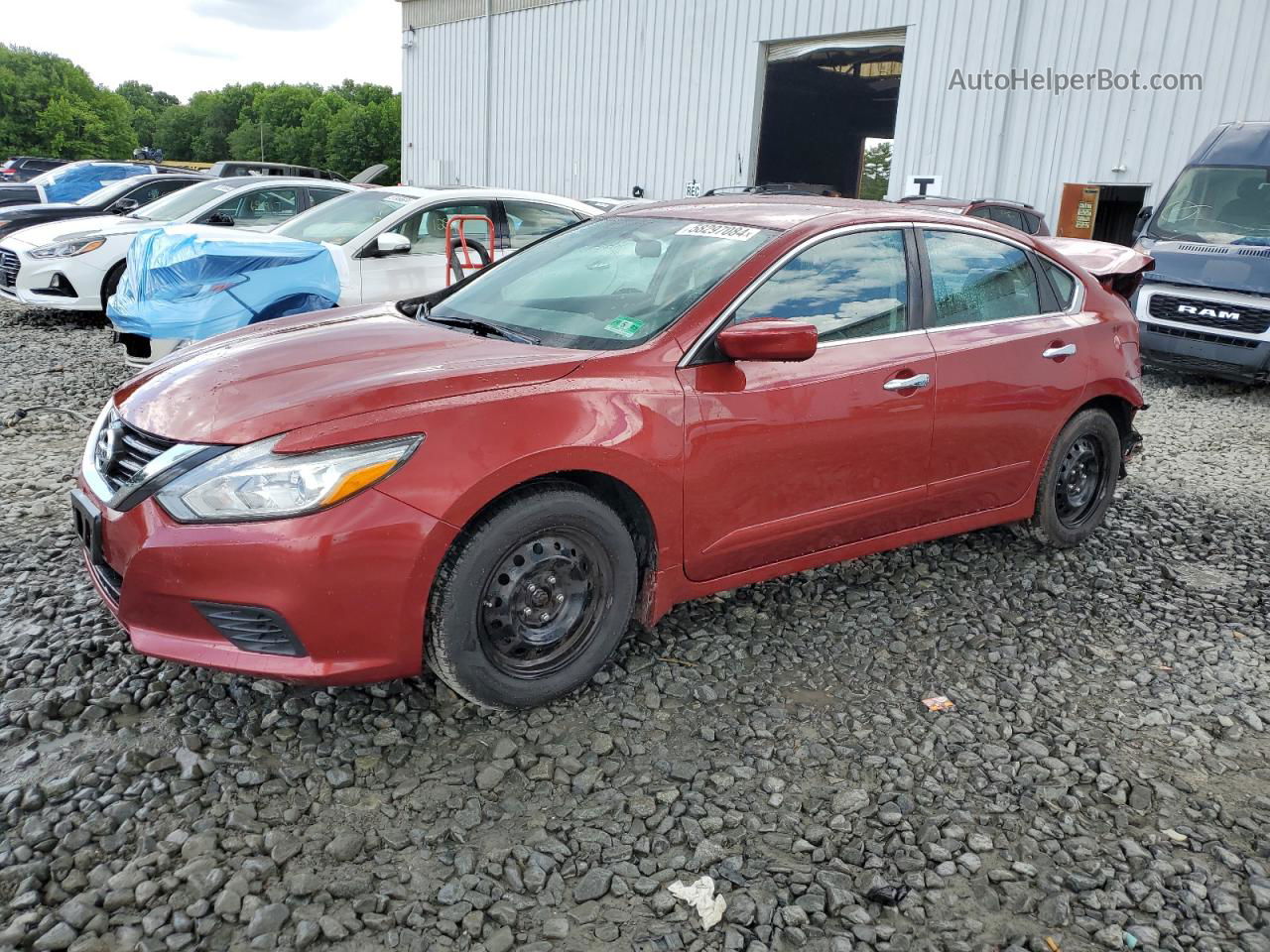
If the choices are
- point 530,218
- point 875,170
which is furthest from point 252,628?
point 875,170

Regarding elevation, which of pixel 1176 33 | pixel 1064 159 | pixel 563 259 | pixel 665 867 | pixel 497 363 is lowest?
pixel 665 867

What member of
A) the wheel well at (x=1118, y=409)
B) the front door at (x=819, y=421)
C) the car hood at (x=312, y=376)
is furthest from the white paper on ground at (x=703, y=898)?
the wheel well at (x=1118, y=409)

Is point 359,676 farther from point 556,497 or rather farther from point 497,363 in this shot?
point 497,363

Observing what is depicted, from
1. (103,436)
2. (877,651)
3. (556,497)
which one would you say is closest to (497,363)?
(556,497)

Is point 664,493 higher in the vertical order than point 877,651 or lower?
higher

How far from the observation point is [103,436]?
122 inches

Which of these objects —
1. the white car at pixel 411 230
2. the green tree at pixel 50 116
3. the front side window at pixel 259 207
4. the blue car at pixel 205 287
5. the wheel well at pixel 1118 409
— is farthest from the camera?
the green tree at pixel 50 116

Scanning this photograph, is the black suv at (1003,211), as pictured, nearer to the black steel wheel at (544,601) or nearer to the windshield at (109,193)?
the black steel wheel at (544,601)

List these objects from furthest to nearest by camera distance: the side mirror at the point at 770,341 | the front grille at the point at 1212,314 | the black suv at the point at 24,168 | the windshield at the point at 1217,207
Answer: the black suv at the point at 24,168
the windshield at the point at 1217,207
the front grille at the point at 1212,314
the side mirror at the point at 770,341

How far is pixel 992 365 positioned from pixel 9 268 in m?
9.53

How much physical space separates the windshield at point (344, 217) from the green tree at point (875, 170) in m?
22.4

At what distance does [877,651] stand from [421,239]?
5990 mm

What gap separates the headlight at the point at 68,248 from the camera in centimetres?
938

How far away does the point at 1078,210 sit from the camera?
46.5 ft
